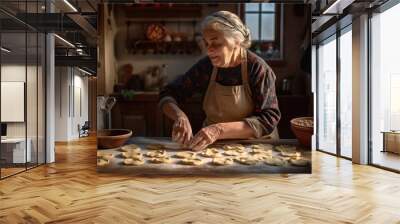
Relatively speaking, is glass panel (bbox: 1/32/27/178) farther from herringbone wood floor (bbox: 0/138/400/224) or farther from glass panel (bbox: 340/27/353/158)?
glass panel (bbox: 340/27/353/158)

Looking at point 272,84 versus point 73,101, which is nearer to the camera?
point 272,84

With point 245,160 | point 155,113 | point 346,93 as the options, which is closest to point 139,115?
point 155,113

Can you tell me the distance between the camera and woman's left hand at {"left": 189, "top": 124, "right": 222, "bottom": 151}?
5285 millimetres

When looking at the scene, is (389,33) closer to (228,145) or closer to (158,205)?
(228,145)

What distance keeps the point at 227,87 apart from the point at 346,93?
3669 millimetres

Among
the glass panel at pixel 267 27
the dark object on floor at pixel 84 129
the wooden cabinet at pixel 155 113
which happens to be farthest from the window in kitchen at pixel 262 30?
the dark object on floor at pixel 84 129

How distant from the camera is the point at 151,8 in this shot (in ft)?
17.8

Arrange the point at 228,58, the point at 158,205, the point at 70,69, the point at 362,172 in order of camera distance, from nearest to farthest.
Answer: the point at 158,205 → the point at 228,58 → the point at 362,172 → the point at 70,69

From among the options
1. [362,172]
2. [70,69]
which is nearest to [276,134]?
[362,172]

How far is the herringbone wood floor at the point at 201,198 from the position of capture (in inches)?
137

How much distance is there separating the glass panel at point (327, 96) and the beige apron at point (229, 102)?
12.7ft

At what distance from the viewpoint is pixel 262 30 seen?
5.36 metres

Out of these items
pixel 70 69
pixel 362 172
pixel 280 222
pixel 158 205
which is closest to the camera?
pixel 280 222

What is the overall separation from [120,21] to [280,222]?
3.62 metres
